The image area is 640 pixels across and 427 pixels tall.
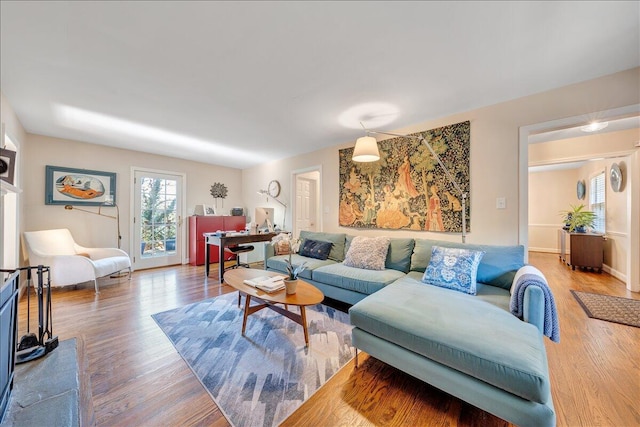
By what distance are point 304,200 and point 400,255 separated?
2790 mm

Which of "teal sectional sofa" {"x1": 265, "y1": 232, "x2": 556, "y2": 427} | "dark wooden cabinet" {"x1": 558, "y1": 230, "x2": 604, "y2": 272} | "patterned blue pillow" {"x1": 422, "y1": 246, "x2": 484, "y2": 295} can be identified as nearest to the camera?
"teal sectional sofa" {"x1": 265, "y1": 232, "x2": 556, "y2": 427}

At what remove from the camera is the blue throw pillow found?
3361 mm

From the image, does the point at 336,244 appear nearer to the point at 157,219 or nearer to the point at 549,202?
the point at 157,219

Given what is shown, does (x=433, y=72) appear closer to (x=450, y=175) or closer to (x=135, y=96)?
(x=450, y=175)

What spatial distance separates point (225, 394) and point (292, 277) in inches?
35.6

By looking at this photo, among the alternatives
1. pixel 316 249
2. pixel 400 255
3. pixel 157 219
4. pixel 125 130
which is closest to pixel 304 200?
→ pixel 316 249

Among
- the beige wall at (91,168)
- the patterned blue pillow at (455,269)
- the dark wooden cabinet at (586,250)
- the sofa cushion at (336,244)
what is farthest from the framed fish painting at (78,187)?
the dark wooden cabinet at (586,250)

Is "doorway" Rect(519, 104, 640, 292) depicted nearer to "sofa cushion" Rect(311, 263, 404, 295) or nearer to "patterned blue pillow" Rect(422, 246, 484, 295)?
"patterned blue pillow" Rect(422, 246, 484, 295)

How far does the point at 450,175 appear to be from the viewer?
2705 mm

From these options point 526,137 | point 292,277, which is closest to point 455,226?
point 526,137

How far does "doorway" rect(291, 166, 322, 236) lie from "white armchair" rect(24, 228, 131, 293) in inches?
116

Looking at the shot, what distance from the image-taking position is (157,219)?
4770 millimetres

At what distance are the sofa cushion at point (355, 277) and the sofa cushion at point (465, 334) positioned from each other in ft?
1.53

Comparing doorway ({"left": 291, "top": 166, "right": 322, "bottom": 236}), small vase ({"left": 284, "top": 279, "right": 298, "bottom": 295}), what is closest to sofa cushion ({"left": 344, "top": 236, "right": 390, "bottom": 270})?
small vase ({"left": 284, "top": 279, "right": 298, "bottom": 295})
